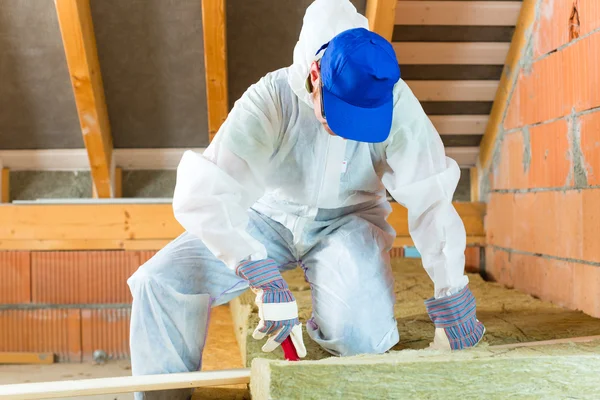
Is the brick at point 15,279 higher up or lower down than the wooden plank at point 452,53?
lower down

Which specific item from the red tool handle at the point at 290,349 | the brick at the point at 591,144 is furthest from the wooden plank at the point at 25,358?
the brick at the point at 591,144

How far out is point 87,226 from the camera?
11.5 feet

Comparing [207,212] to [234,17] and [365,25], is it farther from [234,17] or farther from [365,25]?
[234,17]

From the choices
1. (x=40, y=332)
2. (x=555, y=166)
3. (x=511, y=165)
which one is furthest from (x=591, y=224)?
(x=40, y=332)

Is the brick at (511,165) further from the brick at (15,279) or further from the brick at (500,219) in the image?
the brick at (15,279)

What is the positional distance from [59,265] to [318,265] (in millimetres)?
1988

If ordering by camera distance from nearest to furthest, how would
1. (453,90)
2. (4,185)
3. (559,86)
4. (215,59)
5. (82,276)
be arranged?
(559,86), (215,59), (453,90), (82,276), (4,185)

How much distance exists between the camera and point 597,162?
250 centimetres

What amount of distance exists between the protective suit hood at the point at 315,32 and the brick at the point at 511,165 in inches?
63.4

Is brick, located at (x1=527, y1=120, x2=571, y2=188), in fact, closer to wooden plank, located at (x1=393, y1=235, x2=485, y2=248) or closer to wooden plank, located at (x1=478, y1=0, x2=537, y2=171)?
wooden plank, located at (x1=478, y1=0, x2=537, y2=171)

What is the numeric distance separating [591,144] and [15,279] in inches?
115

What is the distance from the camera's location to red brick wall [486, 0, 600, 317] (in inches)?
100

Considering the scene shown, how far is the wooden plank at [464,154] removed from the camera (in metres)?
3.70

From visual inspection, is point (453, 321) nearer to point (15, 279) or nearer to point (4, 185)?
point (15, 279)
